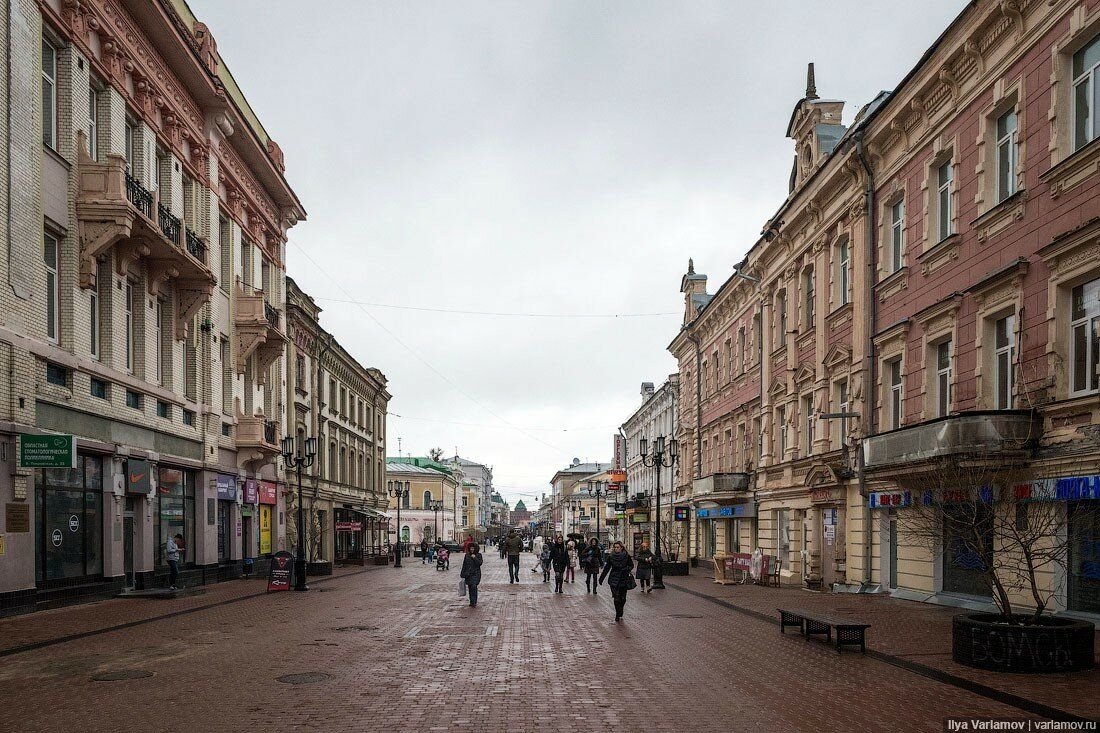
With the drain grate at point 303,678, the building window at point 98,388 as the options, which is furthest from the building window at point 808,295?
the drain grate at point 303,678

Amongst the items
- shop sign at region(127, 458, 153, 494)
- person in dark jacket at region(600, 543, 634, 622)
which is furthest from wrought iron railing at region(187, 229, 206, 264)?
person in dark jacket at region(600, 543, 634, 622)

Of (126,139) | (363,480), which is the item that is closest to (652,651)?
(126,139)

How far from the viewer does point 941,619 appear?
16906 millimetres

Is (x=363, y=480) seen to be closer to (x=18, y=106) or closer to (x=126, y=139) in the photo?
(x=126, y=139)

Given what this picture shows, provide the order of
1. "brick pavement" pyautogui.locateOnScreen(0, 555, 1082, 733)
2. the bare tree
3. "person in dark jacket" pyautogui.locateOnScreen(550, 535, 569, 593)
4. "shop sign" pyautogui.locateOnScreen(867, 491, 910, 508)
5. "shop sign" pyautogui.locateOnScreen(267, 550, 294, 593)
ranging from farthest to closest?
"person in dark jacket" pyautogui.locateOnScreen(550, 535, 569, 593), "shop sign" pyautogui.locateOnScreen(267, 550, 294, 593), "shop sign" pyautogui.locateOnScreen(867, 491, 910, 508), the bare tree, "brick pavement" pyautogui.locateOnScreen(0, 555, 1082, 733)

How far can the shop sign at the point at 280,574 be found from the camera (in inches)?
1022

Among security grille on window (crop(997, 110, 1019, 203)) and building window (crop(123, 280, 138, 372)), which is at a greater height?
security grille on window (crop(997, 110, 1019, 203))

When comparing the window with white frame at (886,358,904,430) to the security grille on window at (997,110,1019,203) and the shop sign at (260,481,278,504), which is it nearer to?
the security grille on window at (997,110,1019,203)

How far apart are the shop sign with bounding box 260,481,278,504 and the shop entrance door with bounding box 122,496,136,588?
1179cm

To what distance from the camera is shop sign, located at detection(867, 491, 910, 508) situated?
21034 mm

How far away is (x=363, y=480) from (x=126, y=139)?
39193 millimetres

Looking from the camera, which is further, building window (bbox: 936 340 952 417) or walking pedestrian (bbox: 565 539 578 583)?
walking pedestrian (bbox: 565 539 578 583)

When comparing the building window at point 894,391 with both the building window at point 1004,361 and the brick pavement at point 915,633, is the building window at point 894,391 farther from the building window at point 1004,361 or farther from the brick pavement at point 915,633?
the building window at point 1004,361

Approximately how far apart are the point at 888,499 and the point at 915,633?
7.50m
